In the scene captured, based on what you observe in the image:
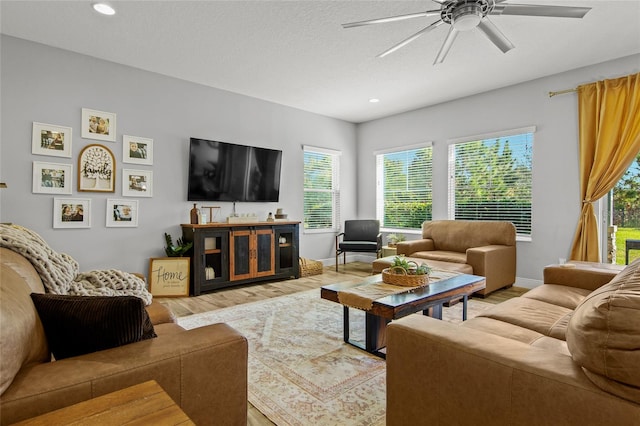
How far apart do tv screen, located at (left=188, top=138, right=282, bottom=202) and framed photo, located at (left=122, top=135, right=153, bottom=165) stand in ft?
1.60

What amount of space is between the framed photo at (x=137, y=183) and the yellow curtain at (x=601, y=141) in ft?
16.9

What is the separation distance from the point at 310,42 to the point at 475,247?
3.20 metres

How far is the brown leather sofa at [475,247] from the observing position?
3.77 m

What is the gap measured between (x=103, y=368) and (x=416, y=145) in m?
5.44

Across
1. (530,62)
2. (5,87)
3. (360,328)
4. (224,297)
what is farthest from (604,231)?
(5,87)

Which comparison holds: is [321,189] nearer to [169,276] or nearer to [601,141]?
[169,276]

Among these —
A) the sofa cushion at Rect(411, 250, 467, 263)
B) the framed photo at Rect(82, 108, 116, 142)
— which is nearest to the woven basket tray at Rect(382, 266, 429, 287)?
the sofa cushion at Rect(411, 250, 467, 263)

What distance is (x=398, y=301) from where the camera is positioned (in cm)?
214

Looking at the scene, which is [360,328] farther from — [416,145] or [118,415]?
[416,145]

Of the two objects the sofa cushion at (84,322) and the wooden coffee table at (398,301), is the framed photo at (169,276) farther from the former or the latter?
the sofa cushion at (84,322)

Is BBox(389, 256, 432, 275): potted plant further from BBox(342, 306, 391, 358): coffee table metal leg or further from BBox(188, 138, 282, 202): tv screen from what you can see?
BBox(188, 138, 282, 202): tv screen

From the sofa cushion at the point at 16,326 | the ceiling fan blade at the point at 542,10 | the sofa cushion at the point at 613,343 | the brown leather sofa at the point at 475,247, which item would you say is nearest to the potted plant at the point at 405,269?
the brown leather sofa at the point at 475,247

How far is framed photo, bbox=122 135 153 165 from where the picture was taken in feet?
12.8

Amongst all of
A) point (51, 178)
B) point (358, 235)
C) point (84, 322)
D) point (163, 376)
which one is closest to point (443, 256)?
point (358, 235)
